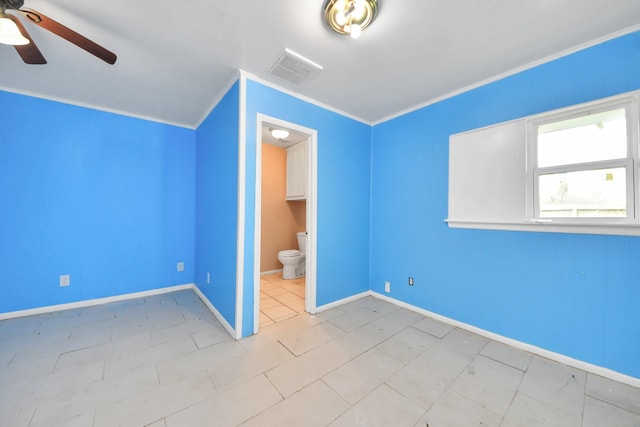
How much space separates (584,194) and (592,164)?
0.76 ft

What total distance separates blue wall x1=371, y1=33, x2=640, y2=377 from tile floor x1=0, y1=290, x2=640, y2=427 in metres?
0.27

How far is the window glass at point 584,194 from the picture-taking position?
1.65 metres

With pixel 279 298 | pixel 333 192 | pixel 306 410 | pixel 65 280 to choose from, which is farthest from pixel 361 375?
pixel 65 280

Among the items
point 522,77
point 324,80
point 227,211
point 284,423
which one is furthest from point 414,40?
point 284,423

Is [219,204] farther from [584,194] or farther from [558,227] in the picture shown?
[584,194]

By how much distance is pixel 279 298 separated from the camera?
122 inches

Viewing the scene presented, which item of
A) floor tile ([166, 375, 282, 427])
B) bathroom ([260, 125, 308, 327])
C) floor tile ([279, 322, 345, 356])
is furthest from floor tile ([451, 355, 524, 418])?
bathroom ([260, 125, 308, 327])

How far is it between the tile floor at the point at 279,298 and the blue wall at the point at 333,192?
13.3 inches

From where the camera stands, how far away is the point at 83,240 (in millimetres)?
2834

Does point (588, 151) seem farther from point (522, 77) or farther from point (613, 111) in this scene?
point (522, 77)

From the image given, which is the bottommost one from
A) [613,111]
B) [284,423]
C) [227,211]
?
[284,423]

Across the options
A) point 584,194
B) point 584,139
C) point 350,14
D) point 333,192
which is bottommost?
point 584,194

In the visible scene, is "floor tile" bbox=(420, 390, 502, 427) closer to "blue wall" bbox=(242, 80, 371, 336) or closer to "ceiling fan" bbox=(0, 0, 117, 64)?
"blue wall" bbox=(242, 80, 371, 336)

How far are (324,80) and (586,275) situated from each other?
106 inches
